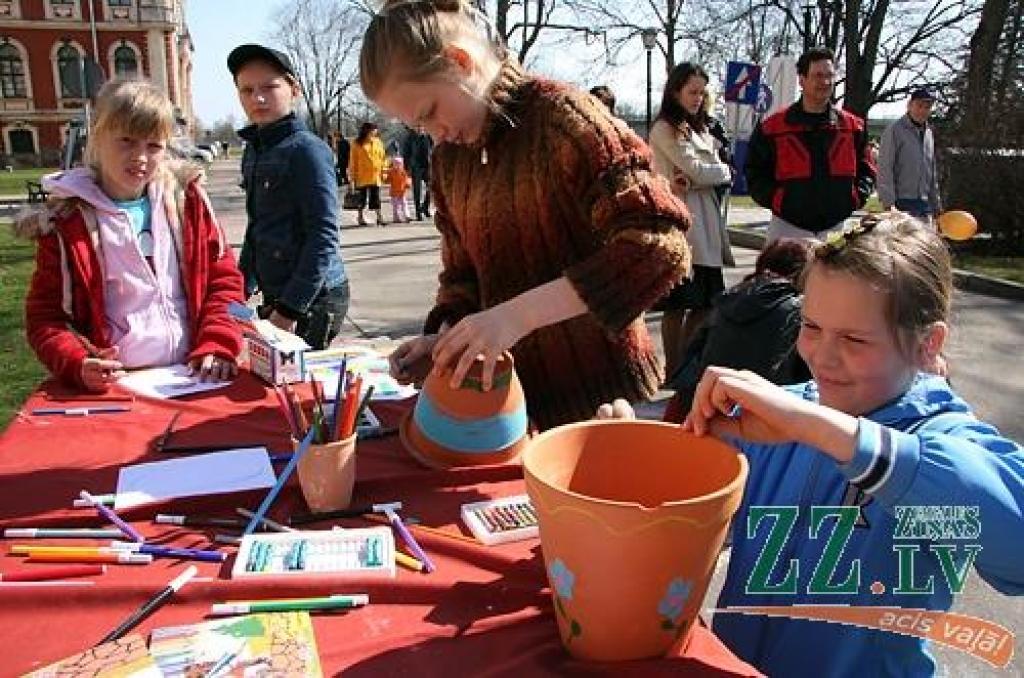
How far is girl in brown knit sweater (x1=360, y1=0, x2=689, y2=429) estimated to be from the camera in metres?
1.34

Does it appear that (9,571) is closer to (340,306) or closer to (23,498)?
(23,498)

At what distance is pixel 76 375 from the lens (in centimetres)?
184

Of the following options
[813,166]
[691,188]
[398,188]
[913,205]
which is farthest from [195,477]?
[398,188]

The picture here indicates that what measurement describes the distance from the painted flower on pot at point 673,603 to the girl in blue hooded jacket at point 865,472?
0.67ft

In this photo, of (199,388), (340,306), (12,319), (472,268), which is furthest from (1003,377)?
(12,319)

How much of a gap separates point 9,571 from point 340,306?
6.45ft

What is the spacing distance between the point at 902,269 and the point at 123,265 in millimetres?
1692

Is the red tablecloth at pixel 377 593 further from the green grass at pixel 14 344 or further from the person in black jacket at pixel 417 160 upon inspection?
the person in black jacket at pixel 417 160

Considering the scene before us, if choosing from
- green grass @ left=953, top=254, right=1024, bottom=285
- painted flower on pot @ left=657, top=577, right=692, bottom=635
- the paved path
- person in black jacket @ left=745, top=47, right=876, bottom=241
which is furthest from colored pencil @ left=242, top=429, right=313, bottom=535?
green grass @ left=953, top=254, right=1024, bottom=285

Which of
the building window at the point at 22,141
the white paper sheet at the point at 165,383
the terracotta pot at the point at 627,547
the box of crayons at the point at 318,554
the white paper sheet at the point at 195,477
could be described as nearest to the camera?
the terracotta pot at the point at 627,547

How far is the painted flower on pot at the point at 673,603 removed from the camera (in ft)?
2.65

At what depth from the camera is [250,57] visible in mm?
2635

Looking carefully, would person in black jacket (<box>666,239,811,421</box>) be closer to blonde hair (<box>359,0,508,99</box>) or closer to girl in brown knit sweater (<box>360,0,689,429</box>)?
girl in brown knit sweater (<box>360,0,689,429</box>)
